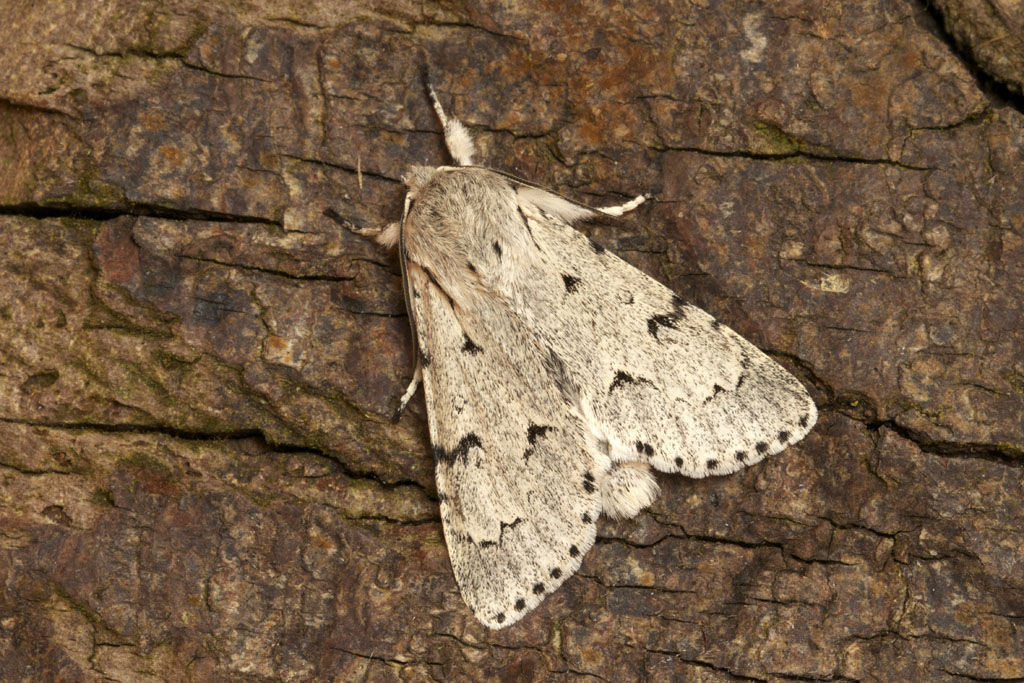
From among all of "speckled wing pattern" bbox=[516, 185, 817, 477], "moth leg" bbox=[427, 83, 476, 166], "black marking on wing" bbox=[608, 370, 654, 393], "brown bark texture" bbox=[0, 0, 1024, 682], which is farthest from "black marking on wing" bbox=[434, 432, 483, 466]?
"moth leg" bbox=[427, 83, 476, 166]

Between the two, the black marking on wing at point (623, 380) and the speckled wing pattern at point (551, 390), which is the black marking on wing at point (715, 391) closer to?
the speckled wing pattern at point (551, 390)

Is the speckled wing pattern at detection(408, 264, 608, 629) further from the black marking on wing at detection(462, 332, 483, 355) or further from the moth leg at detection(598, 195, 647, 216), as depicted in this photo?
the moth leg at detection(598, 195, 647, 216)

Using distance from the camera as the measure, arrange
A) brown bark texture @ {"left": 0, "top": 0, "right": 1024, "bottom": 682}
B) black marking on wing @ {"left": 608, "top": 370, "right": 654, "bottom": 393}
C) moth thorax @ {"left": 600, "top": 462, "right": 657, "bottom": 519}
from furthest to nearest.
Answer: black marking on wing @ {"left": 608, "top": 370, "right": 654, "bottom": 393}
moth thorax @ {"left": 600, "top": 462, "right": 657, "bottom": 519}
brown bark texture @ {"left": 0, "top": 0, "right": 1024, "bottom": 682}

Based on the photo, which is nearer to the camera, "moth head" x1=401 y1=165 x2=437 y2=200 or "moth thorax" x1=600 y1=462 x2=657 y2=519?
"moth thorax" x1=600 y1=462 x2=657 y2=519

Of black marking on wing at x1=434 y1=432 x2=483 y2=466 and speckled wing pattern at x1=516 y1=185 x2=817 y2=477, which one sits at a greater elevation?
speckled wing pattern at x1=516 y1=185 x2=817 y2=477

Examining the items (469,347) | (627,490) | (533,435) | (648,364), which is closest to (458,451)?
(533,435)

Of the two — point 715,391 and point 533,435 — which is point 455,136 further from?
point 715,391
